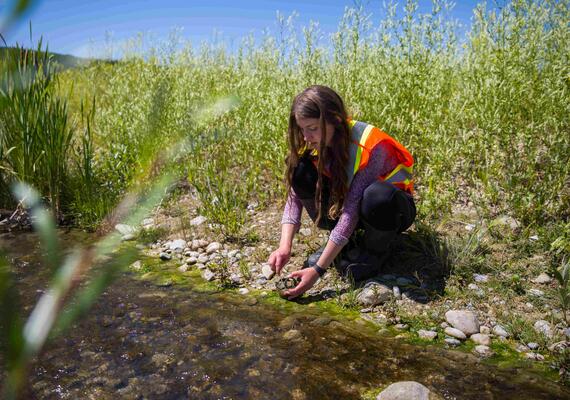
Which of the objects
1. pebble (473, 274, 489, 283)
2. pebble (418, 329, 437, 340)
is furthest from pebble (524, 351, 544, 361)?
pebble (473, 274, 489, 283)

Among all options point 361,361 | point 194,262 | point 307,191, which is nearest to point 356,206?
point 307,191

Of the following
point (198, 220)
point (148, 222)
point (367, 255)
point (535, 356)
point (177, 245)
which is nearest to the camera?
point (535, 356)

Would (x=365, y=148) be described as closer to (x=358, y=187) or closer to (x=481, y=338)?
(x=358, y=187)

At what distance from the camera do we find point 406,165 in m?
2.84

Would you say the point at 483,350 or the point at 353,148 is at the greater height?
the point at 353,148

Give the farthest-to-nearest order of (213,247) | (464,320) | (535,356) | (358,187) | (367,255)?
(213,247), (367,255), (358,187), (464,320), (535,356)

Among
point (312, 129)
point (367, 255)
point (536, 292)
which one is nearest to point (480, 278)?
point (536, 292)

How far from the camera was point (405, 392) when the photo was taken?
6.19 feet

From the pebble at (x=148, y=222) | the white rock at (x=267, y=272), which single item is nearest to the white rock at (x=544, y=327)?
the white rock at (x=267, y=272)

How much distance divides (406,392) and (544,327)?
0.96 meters

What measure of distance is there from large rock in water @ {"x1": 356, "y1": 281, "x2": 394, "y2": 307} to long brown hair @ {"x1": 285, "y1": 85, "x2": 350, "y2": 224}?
19.0 inches

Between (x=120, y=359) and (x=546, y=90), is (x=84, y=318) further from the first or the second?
(x=546, y=90)

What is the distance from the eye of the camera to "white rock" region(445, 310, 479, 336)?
2.44 m

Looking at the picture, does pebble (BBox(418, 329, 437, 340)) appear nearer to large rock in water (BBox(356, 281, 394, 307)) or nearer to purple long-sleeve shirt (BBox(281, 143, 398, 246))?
large rock in water (BBox(356, 281, 394, 307))
